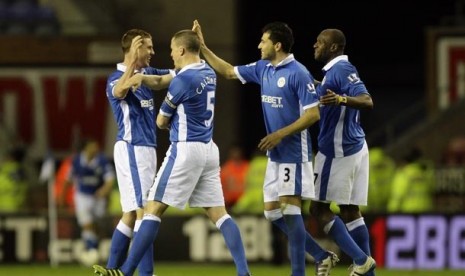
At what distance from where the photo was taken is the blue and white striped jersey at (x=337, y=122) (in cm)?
1355

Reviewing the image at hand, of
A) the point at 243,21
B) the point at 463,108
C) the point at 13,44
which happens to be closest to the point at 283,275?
the point at 463,108

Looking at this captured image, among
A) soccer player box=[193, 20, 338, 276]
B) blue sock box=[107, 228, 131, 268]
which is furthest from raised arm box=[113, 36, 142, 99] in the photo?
blue sock box=[107, 228, 131, 268]

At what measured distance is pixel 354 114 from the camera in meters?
13.7

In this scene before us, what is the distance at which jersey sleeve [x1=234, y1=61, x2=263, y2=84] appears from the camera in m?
13.6

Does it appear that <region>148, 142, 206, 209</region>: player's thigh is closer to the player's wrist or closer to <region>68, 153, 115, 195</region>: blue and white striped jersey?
the player's wrist

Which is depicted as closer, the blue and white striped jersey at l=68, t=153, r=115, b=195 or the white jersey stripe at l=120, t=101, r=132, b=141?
the white jersey stripe at l=120, t=101, r=132, b=141

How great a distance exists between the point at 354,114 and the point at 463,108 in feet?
33.0

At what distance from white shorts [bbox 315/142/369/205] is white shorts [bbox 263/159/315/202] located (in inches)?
14.2

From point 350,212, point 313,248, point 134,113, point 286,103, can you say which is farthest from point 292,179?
point 134,113

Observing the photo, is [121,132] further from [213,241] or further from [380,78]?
[380,78]

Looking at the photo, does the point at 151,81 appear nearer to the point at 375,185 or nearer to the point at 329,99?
the point at 329,99

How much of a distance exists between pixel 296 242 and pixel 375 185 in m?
8.44

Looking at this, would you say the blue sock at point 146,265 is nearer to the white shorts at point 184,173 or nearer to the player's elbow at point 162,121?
the white shorts at point 184,173

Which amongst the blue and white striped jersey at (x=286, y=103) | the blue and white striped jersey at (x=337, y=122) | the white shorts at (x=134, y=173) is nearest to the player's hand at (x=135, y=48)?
the white shorts at (x=134, y=173)
